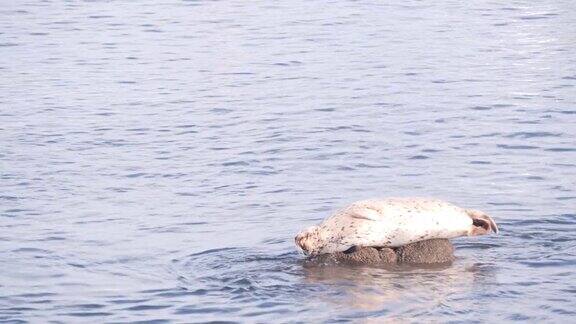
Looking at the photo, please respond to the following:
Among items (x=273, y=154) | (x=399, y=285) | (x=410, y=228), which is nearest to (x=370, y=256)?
(x=410, y=228)

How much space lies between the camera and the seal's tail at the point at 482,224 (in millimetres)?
10555

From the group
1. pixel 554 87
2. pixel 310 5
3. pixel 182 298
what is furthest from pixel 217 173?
pixel 310 5

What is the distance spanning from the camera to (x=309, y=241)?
10.5 meters

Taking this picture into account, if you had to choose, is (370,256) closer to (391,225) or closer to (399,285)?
(391,225)

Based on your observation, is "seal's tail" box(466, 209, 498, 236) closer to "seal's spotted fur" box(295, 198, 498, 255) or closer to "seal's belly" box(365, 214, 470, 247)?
"seal's spotted fur" box(295, 198, 498, 255)

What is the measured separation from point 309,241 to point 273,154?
478 centimetres

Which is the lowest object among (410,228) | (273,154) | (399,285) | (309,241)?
(273,154)

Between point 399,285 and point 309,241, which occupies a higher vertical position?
point 309,241

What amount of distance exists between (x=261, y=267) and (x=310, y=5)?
18679 millimetres

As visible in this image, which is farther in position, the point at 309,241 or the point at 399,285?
the point at 309,241

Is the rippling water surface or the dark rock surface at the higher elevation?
the dark rock surface

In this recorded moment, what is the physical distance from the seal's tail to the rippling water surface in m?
0.27

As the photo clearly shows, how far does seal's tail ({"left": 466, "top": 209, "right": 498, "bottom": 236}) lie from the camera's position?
10.6 metres

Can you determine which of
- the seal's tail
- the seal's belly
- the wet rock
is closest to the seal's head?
the wet rock
